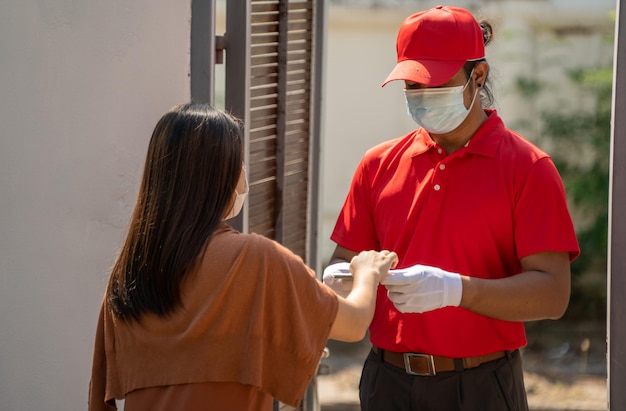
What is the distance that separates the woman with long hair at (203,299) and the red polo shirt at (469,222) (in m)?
0.57

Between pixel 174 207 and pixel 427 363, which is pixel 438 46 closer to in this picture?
pixel 427 363

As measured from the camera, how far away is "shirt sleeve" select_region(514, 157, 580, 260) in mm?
2512

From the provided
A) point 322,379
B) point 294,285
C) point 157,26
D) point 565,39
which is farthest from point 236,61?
point 565,39

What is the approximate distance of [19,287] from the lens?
289 centimetres

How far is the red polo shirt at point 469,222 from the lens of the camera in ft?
8.34

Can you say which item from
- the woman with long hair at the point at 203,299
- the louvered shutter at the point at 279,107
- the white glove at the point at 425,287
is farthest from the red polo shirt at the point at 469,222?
the louvered shutter at the point at 279,107

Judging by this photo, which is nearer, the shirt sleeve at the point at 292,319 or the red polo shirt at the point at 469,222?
the shirt sleeve at the point at 292,319

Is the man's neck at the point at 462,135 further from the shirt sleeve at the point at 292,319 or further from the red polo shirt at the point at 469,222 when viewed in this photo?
the shirt sleeve at the point at 292,319

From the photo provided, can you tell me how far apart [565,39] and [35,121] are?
473 centimetres

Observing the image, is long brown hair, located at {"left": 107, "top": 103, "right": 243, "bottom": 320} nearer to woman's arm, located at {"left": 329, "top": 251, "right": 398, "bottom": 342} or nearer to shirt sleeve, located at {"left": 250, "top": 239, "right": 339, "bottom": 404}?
shirt sleeve, located at {"left": 250, "top": 239, "right": 339, "bottom": 404}

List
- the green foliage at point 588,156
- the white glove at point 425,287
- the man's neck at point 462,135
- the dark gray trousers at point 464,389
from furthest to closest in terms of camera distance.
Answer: the green foliage at point 588,156, the man's neck at point 462,135, the dark gray trousers at point 464,389, the white glove at point 425,287

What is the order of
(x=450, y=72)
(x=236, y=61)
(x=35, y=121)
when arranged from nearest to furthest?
(x=450, y=72), (x=35, y=121), (x=236, y=61)

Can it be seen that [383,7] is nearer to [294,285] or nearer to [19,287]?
[19,287]

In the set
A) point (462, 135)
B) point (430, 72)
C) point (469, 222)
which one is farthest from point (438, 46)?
point (469, 222)
